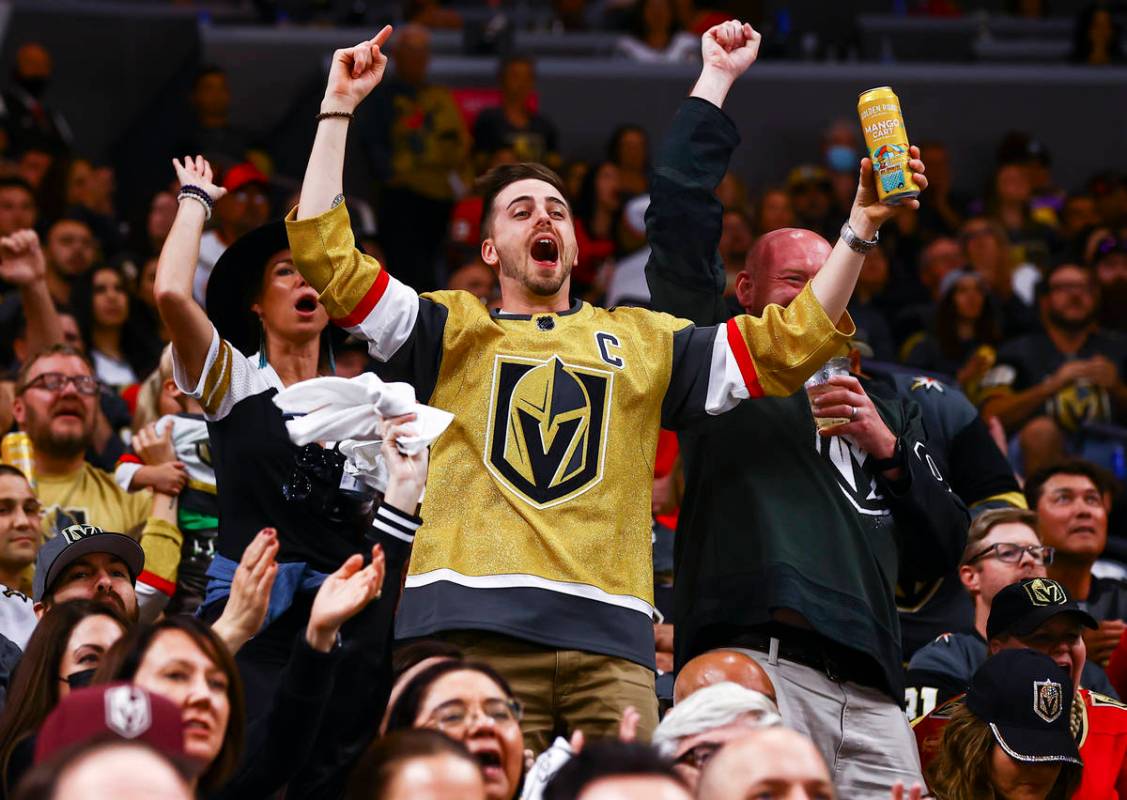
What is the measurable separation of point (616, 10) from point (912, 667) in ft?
31.3

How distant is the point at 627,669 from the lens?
14.5ft

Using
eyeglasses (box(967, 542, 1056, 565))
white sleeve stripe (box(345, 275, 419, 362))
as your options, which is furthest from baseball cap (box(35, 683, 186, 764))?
eyeglasses (box(967, 542, 1056, 565))

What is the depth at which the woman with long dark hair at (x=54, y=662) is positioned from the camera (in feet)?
14.5

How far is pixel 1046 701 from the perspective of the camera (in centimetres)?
525

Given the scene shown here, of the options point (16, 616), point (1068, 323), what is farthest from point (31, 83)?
point (16, 616)

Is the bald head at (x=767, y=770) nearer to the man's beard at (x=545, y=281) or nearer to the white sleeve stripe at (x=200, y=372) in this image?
the man's beard at (x=545, y=281)

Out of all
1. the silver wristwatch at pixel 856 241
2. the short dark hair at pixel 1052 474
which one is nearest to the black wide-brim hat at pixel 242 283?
the silver wristwatch at pixel 856 241

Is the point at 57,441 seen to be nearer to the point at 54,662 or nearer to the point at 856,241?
the point at 54,662

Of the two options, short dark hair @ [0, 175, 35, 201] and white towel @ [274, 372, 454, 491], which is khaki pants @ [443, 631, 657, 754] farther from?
short dark hair @ [0, 175, 35, 201]

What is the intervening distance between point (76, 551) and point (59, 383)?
1584 mm

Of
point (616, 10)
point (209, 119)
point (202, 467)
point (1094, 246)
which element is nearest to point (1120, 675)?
point (202, 467)

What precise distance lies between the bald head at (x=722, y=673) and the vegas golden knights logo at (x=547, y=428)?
0.60m

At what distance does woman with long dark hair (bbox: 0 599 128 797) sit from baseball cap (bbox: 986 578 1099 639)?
8.73 feet

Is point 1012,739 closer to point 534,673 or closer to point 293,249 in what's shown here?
point 534,673
